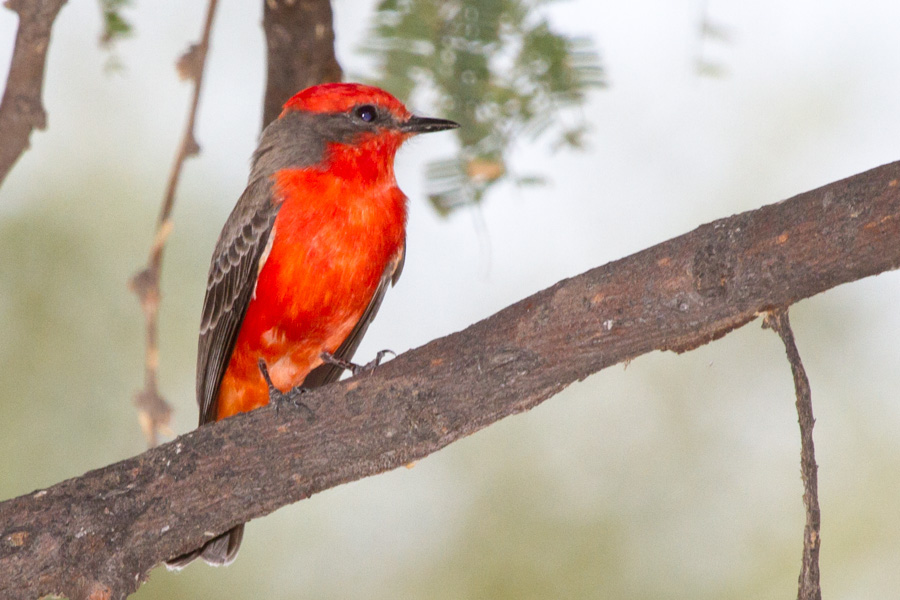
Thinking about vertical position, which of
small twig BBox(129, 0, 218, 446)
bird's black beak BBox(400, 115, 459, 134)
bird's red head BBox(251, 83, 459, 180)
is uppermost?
bird's black beak BBox(400, 115, 459, 134)

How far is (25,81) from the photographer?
4.46 meters

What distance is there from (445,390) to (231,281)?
1.77 m

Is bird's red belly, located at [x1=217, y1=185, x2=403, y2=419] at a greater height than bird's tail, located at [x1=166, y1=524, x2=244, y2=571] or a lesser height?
greater

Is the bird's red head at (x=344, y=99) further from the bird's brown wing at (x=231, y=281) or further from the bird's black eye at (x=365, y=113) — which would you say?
the bird's brown wing at (x=231, y=281)

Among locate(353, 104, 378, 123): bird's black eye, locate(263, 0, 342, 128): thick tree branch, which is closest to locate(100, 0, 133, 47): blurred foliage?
locate(263, 0, 342, 128): thick tree branch

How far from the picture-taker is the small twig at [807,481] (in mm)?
2715

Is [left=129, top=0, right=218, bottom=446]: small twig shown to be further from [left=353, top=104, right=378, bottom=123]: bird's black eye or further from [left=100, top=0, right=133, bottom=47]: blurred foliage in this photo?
[left=353, top=104, right=378, bottom=123]: bird's black eye

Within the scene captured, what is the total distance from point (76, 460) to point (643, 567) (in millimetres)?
3688

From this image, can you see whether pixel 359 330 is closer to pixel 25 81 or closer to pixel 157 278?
pixel 157 278

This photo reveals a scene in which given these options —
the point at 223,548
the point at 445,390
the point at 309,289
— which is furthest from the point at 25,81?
the point at 445,390

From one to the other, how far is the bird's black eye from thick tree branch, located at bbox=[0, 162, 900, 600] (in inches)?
70.2

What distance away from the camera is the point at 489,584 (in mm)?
6195

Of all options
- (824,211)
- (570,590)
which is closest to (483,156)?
(824,211)

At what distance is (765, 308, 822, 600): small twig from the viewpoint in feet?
8.91
